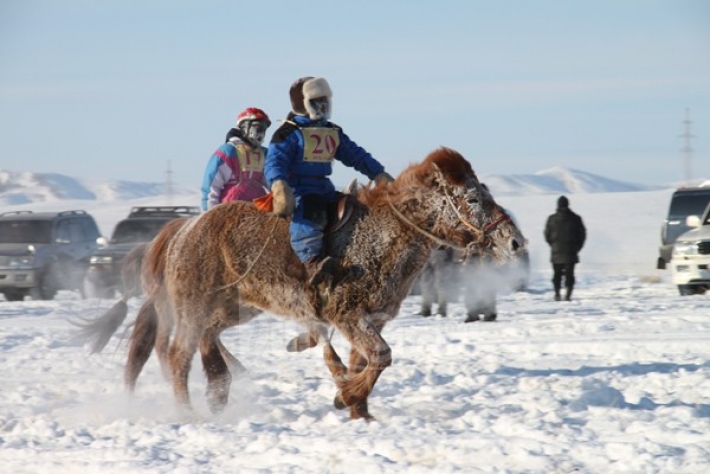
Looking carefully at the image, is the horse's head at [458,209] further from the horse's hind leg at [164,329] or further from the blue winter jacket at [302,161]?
the horse's hind leg at [164,329]

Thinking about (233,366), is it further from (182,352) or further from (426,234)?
(426,234)

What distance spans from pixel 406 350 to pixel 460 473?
6715 mm

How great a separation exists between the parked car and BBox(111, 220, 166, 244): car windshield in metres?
9.45

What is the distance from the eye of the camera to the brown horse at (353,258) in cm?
796

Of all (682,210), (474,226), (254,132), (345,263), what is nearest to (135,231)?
(682,210)

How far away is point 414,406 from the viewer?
8.79 metres

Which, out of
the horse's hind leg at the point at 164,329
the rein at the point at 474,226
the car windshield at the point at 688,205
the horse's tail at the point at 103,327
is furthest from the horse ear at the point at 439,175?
the car windshield at the point at 688,205

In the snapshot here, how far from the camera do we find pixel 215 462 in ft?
21.8

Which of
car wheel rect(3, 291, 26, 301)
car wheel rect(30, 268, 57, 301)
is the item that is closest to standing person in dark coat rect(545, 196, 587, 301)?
car wheel rect(30, 268, 57, 301)

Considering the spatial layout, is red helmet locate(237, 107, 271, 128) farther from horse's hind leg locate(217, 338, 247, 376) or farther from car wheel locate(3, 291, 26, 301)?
car wheel locate(3, 291, 26, 301)

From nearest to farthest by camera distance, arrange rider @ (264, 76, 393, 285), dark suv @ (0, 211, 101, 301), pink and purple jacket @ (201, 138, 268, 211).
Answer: rider @ (264, 76, 393, 285) < pink and purple jacket @ (201, 138, 268, 211) < dark suv @ (0, 211, 101, 301)

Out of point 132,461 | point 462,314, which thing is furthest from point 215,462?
point 462,314

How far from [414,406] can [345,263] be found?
4.38ft

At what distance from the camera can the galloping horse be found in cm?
797
